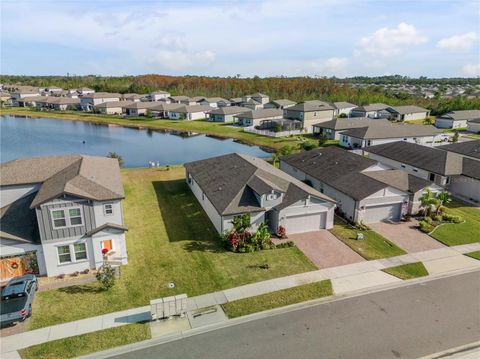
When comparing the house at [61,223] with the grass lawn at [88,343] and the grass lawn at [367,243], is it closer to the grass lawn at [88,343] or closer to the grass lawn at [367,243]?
the grass lawn at [88,343]

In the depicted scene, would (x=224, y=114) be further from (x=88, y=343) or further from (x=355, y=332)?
(x=88, y=343)

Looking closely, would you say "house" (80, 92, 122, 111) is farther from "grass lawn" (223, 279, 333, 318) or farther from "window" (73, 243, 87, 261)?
"grass lawn" (223, 279, 333, 318)

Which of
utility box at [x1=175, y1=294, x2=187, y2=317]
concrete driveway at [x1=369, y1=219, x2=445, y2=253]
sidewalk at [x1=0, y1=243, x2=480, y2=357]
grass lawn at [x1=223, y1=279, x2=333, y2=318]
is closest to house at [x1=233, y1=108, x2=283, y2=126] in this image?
concrete driveway at [x1=369, y1=219, x2=445, y2=253]

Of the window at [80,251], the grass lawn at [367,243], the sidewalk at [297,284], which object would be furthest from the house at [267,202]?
the window at [80,251]

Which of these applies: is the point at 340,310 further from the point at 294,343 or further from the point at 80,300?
the point at 80,300

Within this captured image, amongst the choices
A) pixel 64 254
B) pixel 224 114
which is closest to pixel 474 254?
pixel 64 254

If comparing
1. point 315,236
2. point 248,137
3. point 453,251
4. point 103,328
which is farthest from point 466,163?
point 248,137
